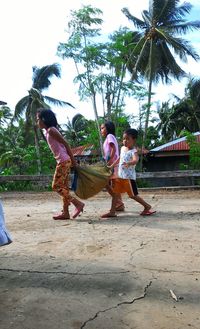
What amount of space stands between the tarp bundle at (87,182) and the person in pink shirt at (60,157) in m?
0.15

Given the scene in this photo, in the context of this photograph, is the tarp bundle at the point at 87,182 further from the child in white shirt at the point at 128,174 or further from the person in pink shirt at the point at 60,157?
the child in white shirt at the point at 128,174

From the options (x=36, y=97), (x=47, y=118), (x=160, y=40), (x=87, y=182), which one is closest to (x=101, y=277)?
(x=87, y=182)

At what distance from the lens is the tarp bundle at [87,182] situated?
6598 millimetres

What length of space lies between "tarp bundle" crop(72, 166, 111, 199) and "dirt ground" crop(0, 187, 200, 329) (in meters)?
0.86

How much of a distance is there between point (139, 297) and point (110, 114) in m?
22.3

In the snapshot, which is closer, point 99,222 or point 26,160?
point 99,222

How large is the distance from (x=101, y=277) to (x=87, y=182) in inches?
124

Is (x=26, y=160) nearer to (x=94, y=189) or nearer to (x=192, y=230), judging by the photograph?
(x=94, y=189)

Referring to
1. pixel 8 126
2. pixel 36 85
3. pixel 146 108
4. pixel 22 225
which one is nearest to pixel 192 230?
pixel 22 225

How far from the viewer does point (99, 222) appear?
614 centimetres

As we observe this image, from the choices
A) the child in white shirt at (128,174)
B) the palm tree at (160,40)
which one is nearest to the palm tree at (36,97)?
the palm tree at (160,40)

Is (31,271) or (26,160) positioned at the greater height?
(26,160)

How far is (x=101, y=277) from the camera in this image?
352cm

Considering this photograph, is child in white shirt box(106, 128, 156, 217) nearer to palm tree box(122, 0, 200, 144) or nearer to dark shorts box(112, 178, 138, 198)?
dark shorts box(112, 178, 138, 198)
